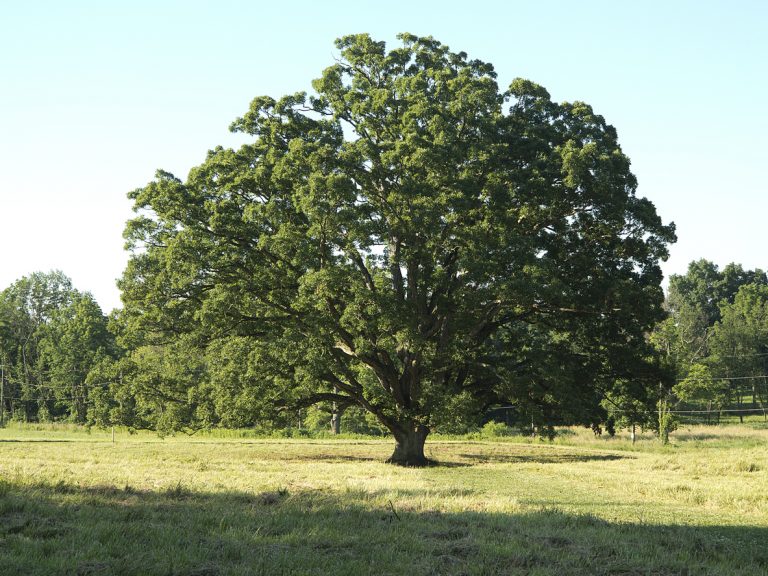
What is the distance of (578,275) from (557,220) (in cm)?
256

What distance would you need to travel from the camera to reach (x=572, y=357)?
1237 inches

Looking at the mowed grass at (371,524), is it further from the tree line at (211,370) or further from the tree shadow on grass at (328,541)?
the tree line at (211,370)

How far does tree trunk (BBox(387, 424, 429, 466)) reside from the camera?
3073 centimetres

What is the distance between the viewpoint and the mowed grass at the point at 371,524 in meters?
9.34

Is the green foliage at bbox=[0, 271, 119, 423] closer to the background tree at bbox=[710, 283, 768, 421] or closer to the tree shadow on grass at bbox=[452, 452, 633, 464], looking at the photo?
the tree shadow on grass at bbox=[452, 452, 633, 464]

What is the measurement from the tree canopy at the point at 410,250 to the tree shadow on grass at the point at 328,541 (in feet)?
43.1

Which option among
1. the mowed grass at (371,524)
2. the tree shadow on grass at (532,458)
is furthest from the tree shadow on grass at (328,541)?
the tree shadow on grass at (532,458)

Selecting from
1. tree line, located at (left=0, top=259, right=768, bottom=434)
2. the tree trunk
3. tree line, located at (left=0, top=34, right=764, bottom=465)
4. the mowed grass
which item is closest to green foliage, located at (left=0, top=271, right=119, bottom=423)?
tree line, located at (left=0, top=259, right=768, bottom=434)

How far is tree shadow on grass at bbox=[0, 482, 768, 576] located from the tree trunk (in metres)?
16.5

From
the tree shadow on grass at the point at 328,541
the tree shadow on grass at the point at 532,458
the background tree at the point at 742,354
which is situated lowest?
the tree shadow on grass at the point at 532,458

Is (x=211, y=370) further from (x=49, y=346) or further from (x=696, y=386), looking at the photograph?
(x=49, y=346)

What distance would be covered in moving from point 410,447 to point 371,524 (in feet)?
62.1

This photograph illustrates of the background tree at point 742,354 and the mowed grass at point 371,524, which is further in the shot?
the background tree at point 742,354

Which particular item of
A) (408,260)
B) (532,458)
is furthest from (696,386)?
(408,260)
